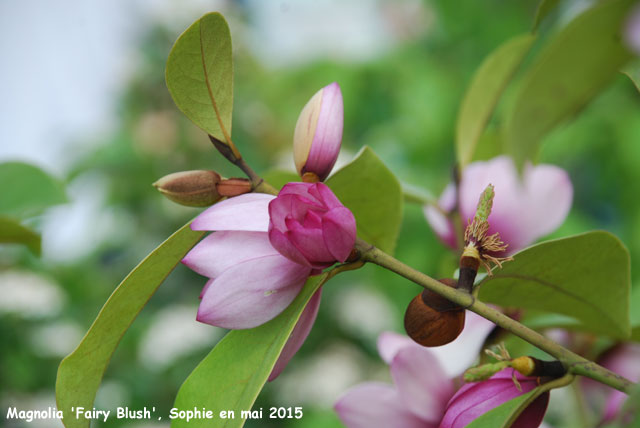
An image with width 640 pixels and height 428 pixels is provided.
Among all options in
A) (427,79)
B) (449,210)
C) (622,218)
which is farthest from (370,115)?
(449,210)

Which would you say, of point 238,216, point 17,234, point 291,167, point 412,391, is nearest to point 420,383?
point 412,391

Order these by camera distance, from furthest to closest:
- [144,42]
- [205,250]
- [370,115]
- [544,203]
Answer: [144,42], [370,115], [544,203], [205,250]

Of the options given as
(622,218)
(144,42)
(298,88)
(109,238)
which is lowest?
(109,238)

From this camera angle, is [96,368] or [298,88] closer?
[96,368]

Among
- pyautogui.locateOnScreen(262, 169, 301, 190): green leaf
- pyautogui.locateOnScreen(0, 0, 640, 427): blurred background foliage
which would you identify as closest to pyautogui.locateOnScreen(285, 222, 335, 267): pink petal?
pyautogui.locateOnScreen(262, 169, 301, 190): green leaf

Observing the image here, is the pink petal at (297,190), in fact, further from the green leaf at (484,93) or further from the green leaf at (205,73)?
the green leaf at (484,93)

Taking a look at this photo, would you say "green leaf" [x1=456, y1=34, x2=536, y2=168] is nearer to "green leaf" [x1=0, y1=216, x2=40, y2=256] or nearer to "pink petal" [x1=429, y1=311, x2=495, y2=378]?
"pink petal" [x1=429, y1=311, x2=495, y2=378]

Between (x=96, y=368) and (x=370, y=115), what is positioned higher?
(x=96, y=368)

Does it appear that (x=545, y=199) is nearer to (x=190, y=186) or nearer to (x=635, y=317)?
(x=635, y=317)

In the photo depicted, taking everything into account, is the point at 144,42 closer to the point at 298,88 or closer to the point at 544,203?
the point at 298,88
